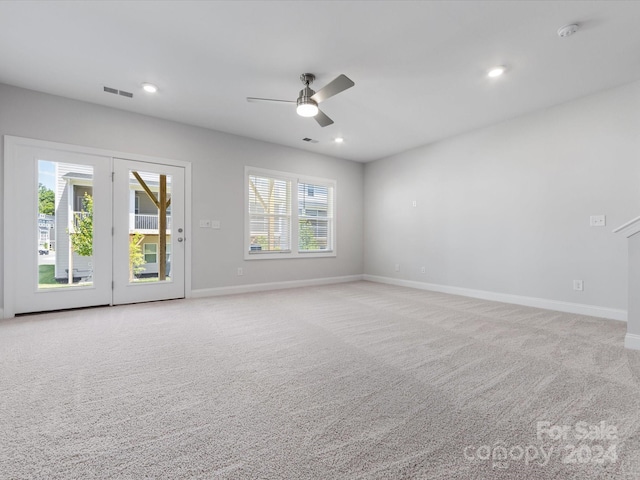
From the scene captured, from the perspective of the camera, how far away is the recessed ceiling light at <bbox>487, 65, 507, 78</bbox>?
303 cm

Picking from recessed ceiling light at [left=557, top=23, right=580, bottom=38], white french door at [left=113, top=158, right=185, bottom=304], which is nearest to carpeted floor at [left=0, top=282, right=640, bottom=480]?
white french door at [left=113, top=158, right=185, bottom=304]

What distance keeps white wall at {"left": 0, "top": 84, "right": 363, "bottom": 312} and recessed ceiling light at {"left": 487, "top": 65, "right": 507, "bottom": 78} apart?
3569mm

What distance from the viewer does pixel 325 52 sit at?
2822 mm

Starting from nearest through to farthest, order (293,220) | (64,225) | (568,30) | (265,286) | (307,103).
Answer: (568,30), (307,103), (64,225), (265,286), (293,220)

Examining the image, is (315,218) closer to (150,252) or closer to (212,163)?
(212,163)

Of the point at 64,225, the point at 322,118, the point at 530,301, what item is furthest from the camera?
the point at 530,301

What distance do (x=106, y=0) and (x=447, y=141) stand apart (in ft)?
16.2

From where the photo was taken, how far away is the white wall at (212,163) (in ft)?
12.0

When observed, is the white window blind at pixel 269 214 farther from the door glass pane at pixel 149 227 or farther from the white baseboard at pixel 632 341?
the white baseboard at pixel 632 341

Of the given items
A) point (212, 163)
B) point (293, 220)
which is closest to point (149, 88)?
point (212, 163)

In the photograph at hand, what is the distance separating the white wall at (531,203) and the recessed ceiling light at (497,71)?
145 cm

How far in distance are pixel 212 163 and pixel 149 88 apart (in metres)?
1.51

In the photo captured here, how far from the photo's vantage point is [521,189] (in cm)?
425

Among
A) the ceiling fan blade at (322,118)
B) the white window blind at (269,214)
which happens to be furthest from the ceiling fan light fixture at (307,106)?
the white window blind at (269,214)
